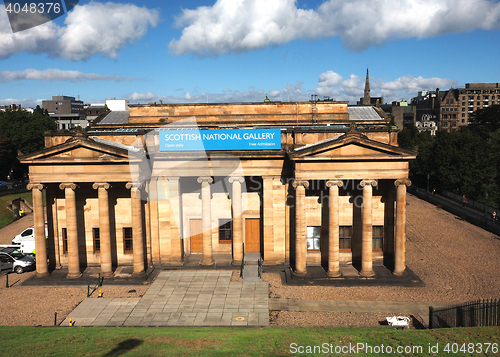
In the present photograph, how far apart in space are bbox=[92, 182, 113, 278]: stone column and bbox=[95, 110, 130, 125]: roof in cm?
1589

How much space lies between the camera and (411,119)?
190 m

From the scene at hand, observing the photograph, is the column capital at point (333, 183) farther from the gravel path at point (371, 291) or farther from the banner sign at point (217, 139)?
the gravel path at point (371, 291)

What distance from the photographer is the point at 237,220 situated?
3406 centimetres

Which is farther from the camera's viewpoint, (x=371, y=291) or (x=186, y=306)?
(x=371, y=291)

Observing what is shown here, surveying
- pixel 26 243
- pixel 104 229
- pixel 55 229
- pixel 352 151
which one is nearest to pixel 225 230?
pixel 104 229

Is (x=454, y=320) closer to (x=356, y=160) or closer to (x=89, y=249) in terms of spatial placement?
(x=356, y=160)

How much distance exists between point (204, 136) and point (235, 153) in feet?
9.66

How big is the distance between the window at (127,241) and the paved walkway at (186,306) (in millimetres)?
4578

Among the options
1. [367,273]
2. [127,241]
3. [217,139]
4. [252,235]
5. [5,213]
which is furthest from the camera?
[5,213]

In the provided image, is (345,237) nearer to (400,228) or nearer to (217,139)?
(400,228)

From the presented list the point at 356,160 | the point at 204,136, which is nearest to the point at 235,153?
the point at 204,136

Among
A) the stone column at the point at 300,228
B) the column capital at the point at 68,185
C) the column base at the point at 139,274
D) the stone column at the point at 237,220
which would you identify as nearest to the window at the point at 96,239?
the column base at the point at 139,274

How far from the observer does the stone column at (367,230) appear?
1222 inches

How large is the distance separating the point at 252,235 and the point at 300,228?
5936 mm
